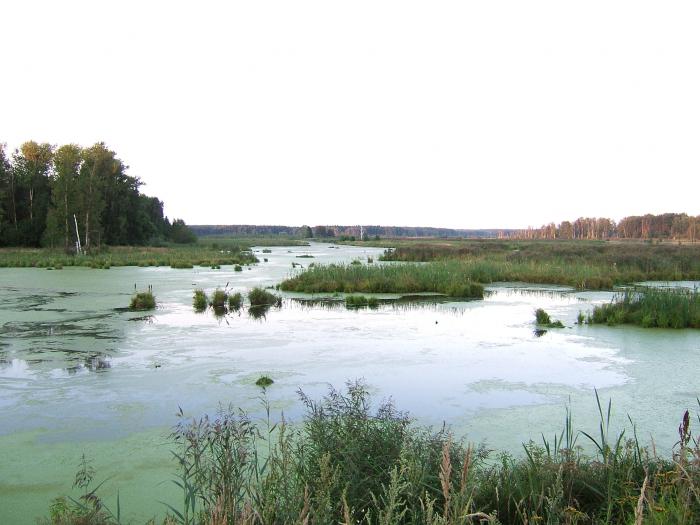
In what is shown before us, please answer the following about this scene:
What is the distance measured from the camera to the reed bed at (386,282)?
52.6 ft

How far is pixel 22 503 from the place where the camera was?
346cm

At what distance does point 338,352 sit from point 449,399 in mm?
2638

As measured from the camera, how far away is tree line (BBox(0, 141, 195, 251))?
3344 cm

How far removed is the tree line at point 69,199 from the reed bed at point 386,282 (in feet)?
69.4

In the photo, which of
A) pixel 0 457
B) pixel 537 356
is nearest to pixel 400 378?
pixel 537 356

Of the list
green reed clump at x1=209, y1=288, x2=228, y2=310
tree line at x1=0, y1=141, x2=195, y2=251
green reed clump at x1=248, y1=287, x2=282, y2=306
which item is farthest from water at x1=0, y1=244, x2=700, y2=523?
tree line at x1=0, y1=141, x2=195, y2=251

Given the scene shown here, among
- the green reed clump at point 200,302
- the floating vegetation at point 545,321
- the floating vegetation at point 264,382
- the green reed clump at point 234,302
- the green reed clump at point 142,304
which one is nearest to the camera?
the floating vegetation at point 264,382

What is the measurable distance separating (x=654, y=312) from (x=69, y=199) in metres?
31.9

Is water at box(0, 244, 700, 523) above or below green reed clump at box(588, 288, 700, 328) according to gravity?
below

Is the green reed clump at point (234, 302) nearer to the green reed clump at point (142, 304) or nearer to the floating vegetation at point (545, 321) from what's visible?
the green reed clump at point (142, 304)

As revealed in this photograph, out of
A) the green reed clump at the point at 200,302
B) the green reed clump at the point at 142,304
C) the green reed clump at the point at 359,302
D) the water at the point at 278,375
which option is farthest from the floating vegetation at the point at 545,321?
the green reed clump at the point at 142,304

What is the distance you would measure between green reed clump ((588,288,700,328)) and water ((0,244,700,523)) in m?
0.50

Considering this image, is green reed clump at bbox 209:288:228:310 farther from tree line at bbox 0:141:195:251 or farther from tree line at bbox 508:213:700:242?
tree line at bbox 508:213:700:242

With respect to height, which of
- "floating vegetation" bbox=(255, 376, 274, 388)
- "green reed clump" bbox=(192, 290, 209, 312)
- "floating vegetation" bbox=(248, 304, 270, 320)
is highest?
"green reed clump" bbox=(192, 290, 209, 312)
